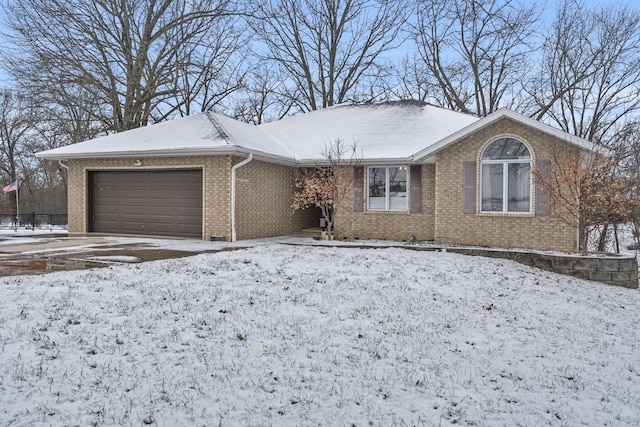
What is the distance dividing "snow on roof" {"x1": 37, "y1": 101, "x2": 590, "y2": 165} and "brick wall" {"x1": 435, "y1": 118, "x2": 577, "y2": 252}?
30cm

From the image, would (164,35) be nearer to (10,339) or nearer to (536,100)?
(536,100)

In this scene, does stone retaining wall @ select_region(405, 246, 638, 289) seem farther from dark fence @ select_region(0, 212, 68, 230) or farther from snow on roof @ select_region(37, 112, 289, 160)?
dark fence @ select_region(0, 212, 68, 230)

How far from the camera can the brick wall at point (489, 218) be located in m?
11.4

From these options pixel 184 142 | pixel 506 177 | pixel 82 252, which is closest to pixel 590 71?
pixel 506 177

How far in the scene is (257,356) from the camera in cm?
421

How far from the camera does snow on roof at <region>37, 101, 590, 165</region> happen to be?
12.2 m

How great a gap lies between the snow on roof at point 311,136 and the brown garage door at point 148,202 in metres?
0.86

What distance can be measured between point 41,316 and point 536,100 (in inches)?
858

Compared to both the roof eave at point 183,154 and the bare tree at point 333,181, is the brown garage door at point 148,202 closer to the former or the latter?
the roof eave at point 183,154

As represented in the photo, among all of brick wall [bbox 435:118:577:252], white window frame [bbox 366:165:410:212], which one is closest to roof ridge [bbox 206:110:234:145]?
white window frame [bbox 366:165:410:212]

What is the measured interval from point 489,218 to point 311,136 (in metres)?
7.15

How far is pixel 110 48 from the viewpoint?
20.9 meters

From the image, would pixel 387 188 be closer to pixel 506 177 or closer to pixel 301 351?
pixel 506 177

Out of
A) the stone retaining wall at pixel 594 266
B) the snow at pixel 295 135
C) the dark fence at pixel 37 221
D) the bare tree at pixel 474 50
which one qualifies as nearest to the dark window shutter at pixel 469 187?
the snow at pixel 295 135
